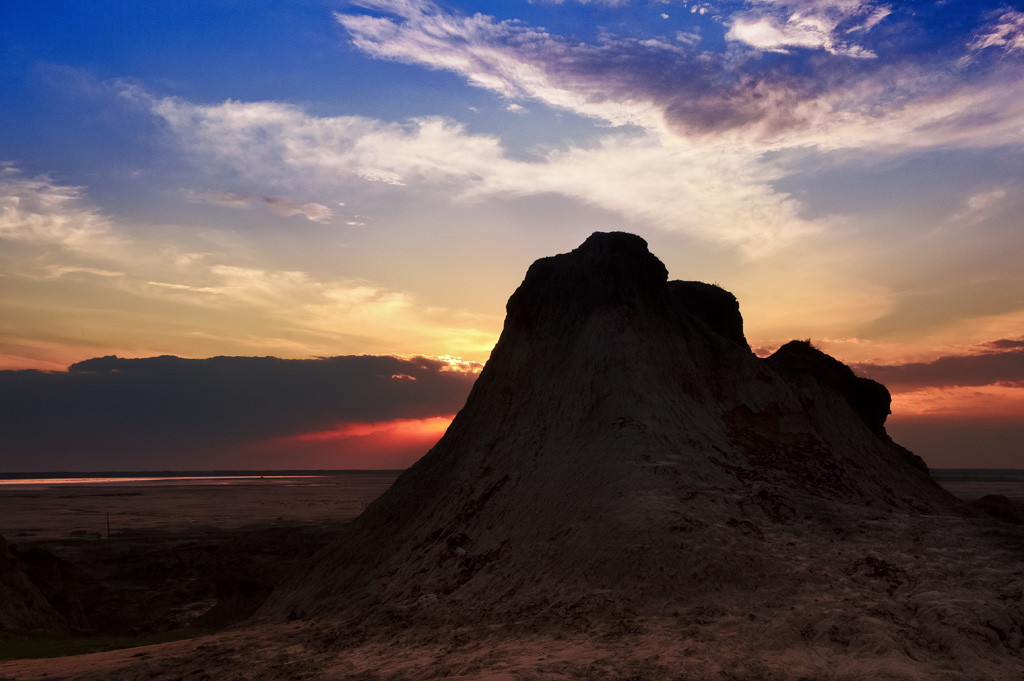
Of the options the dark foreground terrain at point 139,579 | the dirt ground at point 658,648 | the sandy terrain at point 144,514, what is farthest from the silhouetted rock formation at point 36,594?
the sandy terrain at point 144,514

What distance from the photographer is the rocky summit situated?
889 cm

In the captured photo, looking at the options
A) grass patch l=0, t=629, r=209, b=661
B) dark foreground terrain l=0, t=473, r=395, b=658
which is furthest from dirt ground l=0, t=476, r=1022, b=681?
dark foreground terrain l=0, t=473, r=395, b=658

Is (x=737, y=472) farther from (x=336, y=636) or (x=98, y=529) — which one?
(x=98, y=529)

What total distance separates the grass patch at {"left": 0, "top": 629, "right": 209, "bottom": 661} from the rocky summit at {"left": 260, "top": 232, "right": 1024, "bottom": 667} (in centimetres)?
337

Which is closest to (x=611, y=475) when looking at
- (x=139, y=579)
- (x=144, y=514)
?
(x=139, y=579)

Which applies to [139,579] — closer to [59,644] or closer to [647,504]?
[59,644]

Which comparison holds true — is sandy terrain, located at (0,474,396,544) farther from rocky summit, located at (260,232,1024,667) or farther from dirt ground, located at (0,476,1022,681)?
rocky summit, located at (260,232,1024,667)

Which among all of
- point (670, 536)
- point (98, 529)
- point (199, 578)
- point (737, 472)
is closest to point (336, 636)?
point (670, 536)

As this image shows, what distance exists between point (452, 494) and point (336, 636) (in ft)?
12.3

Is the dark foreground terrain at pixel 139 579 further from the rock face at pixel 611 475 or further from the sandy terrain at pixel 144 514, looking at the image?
the rock face at pixel 611 475

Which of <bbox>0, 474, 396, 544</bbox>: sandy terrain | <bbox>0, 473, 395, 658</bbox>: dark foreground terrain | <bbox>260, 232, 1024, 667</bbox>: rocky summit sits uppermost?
<bbox>260, 232, 1024, 667</bbox>: rocky summit

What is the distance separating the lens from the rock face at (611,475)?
9.83m

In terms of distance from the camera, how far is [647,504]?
10492 mm

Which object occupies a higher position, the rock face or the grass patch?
the rock face
